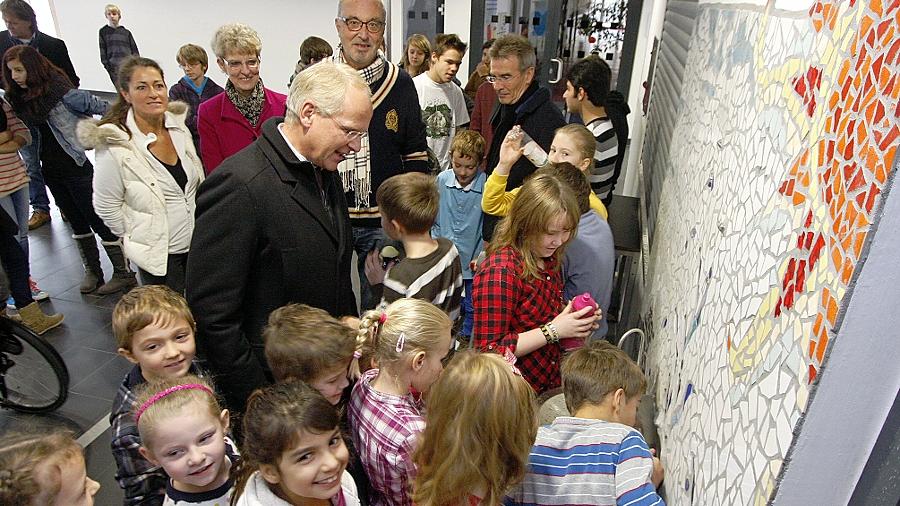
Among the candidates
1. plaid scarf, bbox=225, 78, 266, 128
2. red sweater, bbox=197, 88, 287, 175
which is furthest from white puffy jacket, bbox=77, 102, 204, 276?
plaid scarf, bbox=225, 78, 266, 128

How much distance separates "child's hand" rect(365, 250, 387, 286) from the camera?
2670mm

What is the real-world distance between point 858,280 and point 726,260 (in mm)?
536

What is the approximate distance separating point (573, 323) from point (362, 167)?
136cm

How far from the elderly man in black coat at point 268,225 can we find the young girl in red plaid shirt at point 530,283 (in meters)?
0.57

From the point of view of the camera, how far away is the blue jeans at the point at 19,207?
11.7 ft

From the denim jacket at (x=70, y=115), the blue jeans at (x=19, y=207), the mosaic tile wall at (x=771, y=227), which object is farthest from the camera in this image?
the denim jacket at (x=70, y=115)

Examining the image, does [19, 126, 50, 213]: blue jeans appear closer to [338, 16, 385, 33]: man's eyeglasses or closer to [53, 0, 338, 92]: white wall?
[338, 16, 385, 33]: man's eyeglasses

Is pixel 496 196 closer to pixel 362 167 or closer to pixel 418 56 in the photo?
pixel 362 167

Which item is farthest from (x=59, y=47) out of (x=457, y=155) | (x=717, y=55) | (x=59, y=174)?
(x=717, y=55)

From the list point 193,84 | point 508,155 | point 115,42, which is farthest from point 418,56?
point 115,42

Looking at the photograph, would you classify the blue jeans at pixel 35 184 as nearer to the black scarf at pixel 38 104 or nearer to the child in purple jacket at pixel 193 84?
the black scarf at pixel 38 104

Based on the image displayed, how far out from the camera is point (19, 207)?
3.68 m

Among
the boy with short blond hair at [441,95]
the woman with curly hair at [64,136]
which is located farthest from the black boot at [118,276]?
the boy with short blond hair at [441,95]

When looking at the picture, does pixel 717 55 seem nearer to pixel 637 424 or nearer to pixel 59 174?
pixel 637 424
